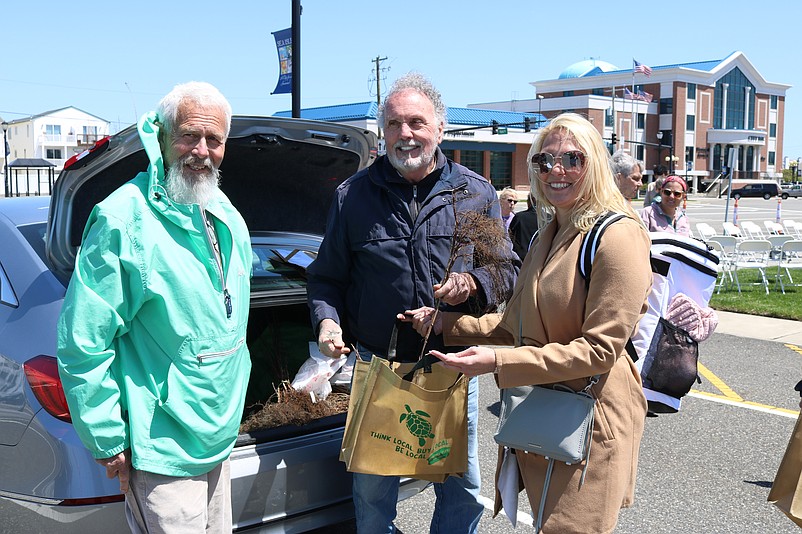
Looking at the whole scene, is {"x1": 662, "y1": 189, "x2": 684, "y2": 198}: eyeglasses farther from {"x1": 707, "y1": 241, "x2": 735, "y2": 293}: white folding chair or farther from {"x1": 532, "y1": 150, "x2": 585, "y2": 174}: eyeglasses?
{"x1": 707, "y1": 241, "x2": 735, "y2": 293}: white folding chair

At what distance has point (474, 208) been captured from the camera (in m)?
2.97

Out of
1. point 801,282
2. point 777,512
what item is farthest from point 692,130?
point 777,512

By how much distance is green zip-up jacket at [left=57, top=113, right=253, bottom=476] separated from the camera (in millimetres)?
2193

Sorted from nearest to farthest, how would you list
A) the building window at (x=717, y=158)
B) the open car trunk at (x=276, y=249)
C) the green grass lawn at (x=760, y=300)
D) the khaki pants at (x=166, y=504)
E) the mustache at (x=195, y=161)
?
the khaki pants at (x=166, y=504), the mustache at (x=195, y=161), the open car trunk at (x=276, y=249), the green grass lawn at (x=760, y=300), the building window at (x=717, y=158)

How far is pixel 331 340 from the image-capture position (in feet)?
9.21

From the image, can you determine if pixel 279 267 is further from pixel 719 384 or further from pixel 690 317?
pixel 719 384

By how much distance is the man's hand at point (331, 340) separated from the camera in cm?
280

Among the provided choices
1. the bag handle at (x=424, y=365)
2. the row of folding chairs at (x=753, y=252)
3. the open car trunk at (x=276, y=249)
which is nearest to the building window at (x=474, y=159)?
the row of folding chairs at (x=753, y=252)

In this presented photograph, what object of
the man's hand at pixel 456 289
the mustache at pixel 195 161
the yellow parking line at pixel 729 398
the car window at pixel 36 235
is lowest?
the yellow parking line at pixel 729 398

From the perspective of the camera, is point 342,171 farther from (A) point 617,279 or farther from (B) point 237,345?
(A) point 617,279

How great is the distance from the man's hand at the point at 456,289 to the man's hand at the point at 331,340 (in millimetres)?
393

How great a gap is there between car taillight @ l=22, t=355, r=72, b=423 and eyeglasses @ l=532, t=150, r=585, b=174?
173 cm

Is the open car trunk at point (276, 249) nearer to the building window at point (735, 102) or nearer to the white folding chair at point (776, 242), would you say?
the white folding chair at point (776, 242)

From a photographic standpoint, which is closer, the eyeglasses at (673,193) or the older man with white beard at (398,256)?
the older man with white beard at (398,256)
